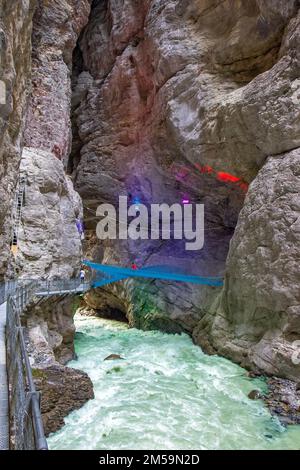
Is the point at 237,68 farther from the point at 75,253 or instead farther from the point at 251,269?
the point at 75,253

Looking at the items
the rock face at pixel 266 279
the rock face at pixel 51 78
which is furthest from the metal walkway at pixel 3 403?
the rock face at pixel 51 78

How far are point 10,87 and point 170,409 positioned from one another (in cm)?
856

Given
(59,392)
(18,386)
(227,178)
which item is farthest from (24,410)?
(227,178)

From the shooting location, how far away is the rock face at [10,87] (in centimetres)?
641

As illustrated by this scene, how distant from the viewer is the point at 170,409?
29.6 feet

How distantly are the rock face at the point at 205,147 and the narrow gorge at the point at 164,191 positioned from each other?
80 mm

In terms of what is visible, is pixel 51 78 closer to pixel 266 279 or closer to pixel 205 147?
pixel 205 147

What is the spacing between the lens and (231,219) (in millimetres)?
20094

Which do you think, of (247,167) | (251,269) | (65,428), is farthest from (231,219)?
(65,428)

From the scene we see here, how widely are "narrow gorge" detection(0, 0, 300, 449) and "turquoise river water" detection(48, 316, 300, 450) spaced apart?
7 centimetres

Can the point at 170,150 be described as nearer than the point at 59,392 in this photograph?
No

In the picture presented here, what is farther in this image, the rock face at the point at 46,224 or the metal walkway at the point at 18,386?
the rock face at the point at 46,224

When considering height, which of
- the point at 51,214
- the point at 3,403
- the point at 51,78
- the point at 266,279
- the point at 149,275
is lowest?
the point at 3,403

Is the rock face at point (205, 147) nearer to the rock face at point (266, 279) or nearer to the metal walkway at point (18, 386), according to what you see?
the rock face at point (266, 279)
